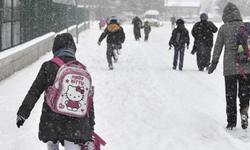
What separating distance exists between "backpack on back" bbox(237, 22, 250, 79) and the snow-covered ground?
117cm

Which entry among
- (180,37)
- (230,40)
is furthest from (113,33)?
(230,40)

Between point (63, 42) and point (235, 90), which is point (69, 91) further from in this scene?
point (235, 90)

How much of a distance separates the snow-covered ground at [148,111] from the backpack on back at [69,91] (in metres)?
2.22

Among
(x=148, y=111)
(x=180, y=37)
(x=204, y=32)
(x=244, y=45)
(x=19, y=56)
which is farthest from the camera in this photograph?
(x=180, y=37)

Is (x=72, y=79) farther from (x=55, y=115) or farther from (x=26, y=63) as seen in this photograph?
(x=26, y=63)

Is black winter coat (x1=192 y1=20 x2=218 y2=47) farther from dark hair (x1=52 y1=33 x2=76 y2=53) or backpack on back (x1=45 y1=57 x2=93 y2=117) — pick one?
backpack on back (x1=45 y1=57 x2=93 y2=117)

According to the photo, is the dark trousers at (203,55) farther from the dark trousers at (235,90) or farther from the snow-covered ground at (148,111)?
the dark trousers at (235,90)

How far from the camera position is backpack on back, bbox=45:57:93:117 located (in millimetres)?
3623

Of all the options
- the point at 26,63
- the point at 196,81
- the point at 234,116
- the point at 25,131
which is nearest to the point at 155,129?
the point at 234,116

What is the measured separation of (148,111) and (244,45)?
2440mm

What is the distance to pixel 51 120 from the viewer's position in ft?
12.2

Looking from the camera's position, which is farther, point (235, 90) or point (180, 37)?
point (180, 37)

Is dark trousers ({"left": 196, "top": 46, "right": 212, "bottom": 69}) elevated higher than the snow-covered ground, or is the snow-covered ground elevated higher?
dark trousers ({"left": 196, "top": 46, "right": 212, "bottom": 69})

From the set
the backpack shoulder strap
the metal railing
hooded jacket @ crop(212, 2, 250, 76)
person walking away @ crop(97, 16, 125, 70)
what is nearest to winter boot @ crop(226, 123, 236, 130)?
hooded jacket @ crop(212, 2, 250, 76)
